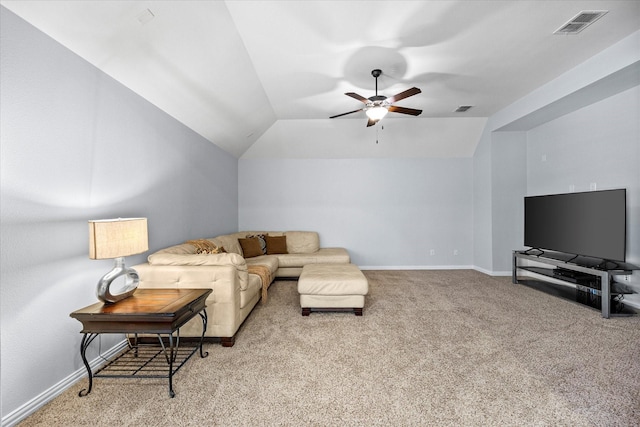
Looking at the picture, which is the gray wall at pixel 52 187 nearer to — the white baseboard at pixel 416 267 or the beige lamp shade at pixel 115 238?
the beige lamp shade at pixel 115 238

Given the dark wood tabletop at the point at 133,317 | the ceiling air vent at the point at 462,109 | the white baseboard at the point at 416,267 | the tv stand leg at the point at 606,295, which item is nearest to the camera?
the dark wood tabletop at the point at 133,317

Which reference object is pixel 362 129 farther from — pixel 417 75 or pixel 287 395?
pixel 287 395

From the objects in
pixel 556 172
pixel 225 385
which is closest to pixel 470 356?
pixel 225 385

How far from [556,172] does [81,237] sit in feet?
21.1

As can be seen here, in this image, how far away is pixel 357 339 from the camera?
9.05ft

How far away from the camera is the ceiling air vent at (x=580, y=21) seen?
2.56 meters

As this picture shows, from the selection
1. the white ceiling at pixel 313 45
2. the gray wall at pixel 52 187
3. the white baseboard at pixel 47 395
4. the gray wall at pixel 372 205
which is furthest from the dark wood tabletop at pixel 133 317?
the gray wall at pixel 372 205

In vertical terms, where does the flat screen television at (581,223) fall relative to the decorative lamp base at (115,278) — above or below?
above

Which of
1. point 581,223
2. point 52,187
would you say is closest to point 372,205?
point 581,223

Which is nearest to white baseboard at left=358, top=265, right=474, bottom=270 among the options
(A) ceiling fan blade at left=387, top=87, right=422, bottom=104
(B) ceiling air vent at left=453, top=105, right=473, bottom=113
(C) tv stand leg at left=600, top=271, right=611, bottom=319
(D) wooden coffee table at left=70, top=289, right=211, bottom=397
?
(C) tv stand leg at left=600, top=271, right=611, bottom=319

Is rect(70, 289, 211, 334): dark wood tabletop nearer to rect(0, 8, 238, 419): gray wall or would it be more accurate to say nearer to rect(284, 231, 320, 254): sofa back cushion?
rect(0, 8, 238, 419): gray wall

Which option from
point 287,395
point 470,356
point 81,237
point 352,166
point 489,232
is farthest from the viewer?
point 352,166

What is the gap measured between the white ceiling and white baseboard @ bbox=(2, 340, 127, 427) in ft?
7.88

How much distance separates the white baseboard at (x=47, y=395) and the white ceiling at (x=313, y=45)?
2401 mm
